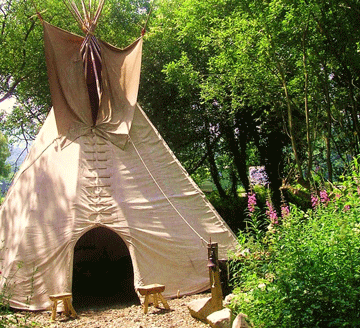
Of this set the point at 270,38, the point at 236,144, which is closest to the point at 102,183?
the point at 270,38

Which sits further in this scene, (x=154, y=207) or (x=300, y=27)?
(x=300, y=27)

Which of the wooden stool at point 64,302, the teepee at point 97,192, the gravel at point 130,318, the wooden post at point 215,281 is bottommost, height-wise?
the gravel at point 130,318

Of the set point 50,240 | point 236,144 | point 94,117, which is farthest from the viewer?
point 236,144

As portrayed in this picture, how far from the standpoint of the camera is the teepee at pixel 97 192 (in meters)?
8.10

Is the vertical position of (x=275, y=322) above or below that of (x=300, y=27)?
below

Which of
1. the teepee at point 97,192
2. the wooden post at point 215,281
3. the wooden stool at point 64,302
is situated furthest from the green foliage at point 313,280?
the teepee at point 97,192

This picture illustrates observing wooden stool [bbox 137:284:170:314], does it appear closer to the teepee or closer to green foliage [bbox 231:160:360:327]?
the teepee

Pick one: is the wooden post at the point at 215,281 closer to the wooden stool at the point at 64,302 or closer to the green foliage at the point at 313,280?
the green foliage at the point at 313,280

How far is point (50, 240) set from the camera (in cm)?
812

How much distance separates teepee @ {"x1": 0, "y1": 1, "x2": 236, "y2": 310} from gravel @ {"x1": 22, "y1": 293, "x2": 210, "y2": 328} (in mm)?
398

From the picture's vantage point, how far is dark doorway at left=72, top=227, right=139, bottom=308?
378 inches

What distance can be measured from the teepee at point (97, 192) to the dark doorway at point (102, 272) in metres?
1.19

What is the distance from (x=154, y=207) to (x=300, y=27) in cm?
412

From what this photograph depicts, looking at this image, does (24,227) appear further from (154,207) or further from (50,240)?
(154,207)
